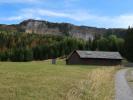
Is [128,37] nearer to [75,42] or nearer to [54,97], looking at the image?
[75,42]

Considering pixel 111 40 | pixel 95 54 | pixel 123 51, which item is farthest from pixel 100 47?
pixel 95 54

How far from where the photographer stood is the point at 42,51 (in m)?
158

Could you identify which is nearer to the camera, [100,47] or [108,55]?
[108,55]

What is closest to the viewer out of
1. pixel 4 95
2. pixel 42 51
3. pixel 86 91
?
pixel 4 95

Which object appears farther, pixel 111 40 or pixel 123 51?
pixel 111 40

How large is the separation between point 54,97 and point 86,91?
6.48 feet

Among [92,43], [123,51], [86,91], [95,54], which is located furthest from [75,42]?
[86,91]

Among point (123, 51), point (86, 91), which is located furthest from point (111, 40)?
point (86, 91)

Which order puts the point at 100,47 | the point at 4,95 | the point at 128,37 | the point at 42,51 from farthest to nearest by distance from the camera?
the point at 42,51 → the point at 100,47 → the point at 128,37 → the point at 4,95

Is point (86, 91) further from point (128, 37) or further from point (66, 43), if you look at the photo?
point (66, 43)

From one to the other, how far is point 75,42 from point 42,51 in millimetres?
17732

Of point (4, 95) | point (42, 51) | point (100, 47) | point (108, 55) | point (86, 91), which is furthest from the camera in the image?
point (42, 51)

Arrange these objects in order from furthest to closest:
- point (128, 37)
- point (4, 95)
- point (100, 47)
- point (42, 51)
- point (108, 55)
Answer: point (42, 51)
point (100, 47)
point (128, 37)
point (108, 55)
point (4, 95)

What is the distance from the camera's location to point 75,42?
16675cm
